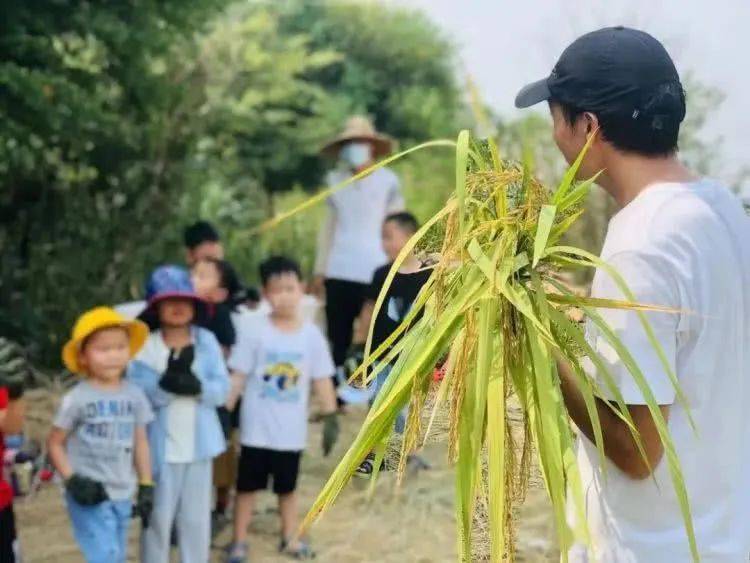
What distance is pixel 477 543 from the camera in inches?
88.8

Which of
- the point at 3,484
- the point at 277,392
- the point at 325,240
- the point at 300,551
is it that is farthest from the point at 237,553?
the point at 325,240

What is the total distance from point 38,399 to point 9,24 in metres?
3.31

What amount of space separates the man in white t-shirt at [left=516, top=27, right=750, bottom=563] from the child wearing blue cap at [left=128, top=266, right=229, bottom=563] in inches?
121

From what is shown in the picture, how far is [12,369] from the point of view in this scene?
8.05 m

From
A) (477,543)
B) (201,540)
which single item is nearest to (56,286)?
(201,540)

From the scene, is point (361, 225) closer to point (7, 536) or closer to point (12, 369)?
point (12, 369)

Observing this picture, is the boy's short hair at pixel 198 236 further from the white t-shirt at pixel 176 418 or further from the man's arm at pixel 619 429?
the man's arm at pixel 619 429

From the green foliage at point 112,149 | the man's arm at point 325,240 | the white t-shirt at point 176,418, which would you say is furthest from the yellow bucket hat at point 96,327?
the man's arm at point 325,240

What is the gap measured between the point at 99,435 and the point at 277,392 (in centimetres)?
113

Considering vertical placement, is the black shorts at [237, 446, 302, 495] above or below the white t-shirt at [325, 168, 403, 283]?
below

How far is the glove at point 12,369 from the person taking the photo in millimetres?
4684

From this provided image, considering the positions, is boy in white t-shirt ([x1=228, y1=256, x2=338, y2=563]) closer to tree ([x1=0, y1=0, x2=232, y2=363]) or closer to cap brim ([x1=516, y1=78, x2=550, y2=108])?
tree ([x1=0, y1=0, x2=232, y2=363])

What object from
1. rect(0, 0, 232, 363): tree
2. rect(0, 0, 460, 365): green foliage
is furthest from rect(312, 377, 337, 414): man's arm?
rect(0, 0, 232, 363): tree

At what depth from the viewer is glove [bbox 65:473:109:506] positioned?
4543 mm
